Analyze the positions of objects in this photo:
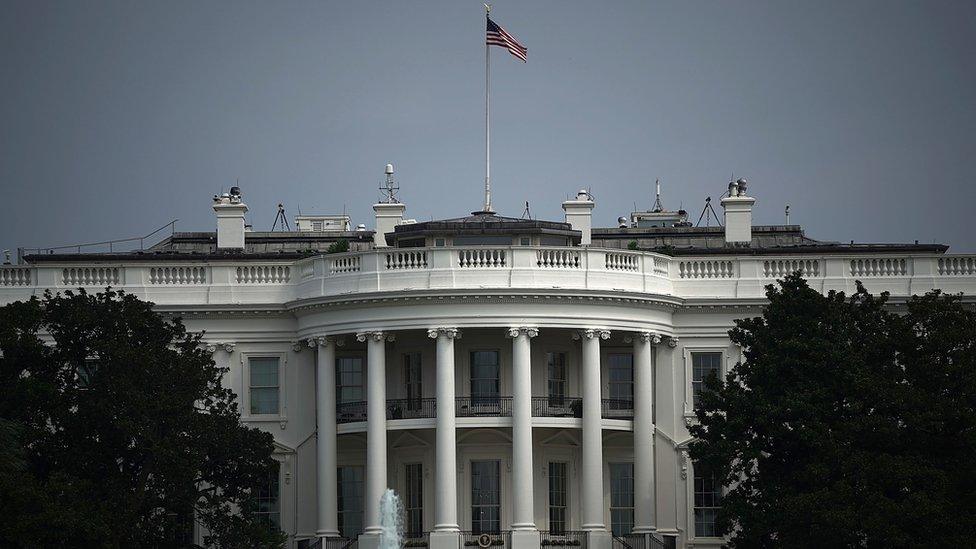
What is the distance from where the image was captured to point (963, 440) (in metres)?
58.3

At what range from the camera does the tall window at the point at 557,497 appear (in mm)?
70375

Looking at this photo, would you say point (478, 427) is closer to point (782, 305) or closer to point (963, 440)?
point (782, 305)

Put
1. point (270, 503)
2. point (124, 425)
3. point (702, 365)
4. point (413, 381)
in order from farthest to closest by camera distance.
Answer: point (702, 365) → point (270, 503) → point (413, 381) → point (124, 425)

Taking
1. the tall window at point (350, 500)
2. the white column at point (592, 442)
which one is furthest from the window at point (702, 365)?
the tall window at point (350, 500)

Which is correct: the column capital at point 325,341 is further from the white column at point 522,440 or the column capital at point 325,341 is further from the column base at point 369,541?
the column base at point 369,541

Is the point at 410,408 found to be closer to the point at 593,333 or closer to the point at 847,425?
the point at 593,333

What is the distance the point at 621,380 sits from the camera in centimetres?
7194

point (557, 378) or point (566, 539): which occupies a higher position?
point (557, 378)

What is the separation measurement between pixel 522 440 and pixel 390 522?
15.7 feet

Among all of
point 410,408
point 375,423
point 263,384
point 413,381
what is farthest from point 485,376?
point 263,384

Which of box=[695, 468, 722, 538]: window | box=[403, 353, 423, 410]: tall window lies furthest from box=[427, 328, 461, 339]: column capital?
box=[695, 468, 722, 538]: window

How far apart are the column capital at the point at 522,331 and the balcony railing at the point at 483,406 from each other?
324 cm

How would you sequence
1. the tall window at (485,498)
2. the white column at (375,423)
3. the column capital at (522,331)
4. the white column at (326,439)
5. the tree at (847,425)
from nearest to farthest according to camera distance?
the tree at (847,425) < the column capital at (522,331) < the white column at (375,423) < the white column at (326,439) < the tall window at (485,498)

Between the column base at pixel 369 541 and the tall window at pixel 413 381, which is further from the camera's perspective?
the tall window at pixel 413 381
